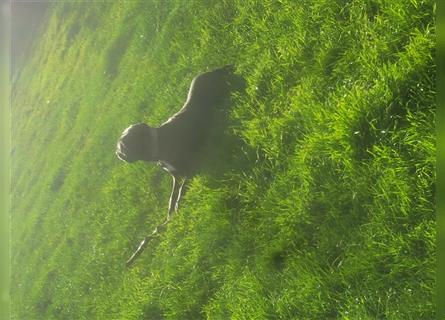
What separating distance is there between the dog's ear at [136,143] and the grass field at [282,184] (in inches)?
19.6

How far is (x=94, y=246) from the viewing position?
597cm

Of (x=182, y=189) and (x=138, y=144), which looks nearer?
(x=138, y=144)

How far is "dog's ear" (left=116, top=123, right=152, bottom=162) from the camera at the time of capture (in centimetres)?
423

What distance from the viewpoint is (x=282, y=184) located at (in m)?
3.36

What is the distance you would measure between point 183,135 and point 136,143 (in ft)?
1.25

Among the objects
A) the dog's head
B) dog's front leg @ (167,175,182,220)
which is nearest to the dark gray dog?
the dog's head

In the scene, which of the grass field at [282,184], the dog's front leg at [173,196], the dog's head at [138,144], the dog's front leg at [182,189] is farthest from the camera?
the dog's front leg at [173,196]

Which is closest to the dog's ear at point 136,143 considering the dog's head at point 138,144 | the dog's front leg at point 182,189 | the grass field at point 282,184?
the dog's head at point 138,144

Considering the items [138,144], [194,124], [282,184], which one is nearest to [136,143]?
[138,144]

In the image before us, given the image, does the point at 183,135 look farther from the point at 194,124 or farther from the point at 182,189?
the point at 182,189

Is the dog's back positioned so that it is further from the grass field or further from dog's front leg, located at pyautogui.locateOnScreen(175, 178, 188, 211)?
the grass field

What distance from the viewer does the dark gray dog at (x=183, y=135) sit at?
424 cm

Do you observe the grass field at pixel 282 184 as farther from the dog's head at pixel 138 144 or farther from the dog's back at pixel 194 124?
the dog's head at pixel 138 144

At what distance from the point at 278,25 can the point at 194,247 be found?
5.85ft
